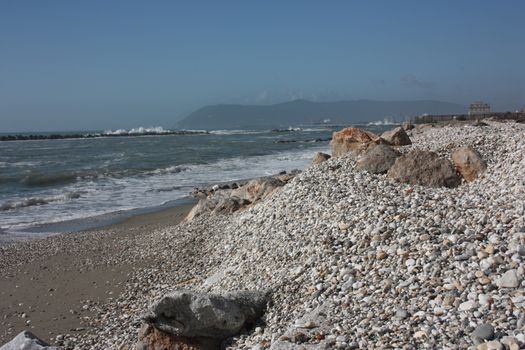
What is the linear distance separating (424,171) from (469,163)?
863 mm

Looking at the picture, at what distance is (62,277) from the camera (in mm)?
9680

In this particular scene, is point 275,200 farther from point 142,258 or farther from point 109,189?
point 109,189

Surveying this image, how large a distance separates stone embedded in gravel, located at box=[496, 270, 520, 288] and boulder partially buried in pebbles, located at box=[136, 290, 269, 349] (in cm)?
241

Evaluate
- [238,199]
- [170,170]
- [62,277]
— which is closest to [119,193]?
[170,170]

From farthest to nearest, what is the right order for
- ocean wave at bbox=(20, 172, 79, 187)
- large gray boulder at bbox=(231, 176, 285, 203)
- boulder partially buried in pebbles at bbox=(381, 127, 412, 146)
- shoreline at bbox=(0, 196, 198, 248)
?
ocean wave at bbox=(20, 172, 79, 187) < shoreline at bbox=(0, 196, 198, 248) < boulder partially buried in pebbles at bbox=(381, 127, 412, 146) < large gray boulder at bbox=(231, 176, 285, 203)

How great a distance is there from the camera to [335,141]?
12.8m

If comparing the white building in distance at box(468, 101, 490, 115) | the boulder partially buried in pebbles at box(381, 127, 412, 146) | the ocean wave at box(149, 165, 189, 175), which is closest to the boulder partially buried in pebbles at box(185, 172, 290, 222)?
the boulder partially buried in pebbles at box(381, 127, 412, 146)

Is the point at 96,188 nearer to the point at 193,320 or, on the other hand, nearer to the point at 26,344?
the point at 26,344

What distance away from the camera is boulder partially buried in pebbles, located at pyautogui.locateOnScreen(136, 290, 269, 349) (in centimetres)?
527

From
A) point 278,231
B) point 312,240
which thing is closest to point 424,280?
point 312,240

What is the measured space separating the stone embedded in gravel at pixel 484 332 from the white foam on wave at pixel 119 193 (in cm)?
1369

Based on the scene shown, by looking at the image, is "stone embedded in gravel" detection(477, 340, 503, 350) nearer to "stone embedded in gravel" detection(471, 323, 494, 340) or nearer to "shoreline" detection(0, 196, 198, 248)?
"stone embedded in gravel" detection(471, 323, 494, 340)

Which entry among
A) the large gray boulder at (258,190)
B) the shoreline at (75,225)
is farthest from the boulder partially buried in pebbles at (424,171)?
the shoreline at (75,225)

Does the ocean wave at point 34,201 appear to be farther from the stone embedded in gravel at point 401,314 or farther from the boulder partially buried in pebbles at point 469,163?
the stone embedded in gravel at point 401,314
